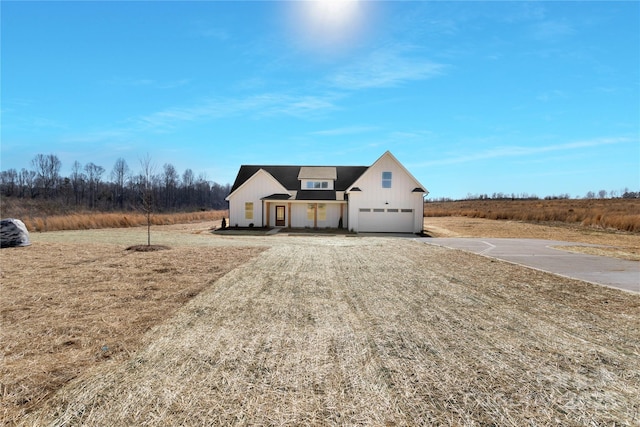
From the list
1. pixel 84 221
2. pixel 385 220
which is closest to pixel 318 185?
pixel 385 220

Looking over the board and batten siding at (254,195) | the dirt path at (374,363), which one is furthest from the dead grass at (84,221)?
the dirt path at (374,363)

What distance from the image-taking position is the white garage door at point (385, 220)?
28125 millimetres

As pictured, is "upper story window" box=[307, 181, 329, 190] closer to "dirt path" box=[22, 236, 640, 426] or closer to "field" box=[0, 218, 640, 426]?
"field" box=[0, 218, 640, 426]

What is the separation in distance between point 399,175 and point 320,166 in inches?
348

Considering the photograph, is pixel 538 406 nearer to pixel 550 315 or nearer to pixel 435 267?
pixel 550 315

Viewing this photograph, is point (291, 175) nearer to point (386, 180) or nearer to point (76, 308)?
point (386, 180)

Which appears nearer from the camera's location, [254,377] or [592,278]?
[254,377]

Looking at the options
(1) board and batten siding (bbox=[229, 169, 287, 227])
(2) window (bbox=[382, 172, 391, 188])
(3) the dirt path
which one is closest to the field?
(3) the dirt path

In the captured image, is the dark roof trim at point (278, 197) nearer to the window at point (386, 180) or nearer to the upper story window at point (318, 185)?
the upper story window at point (318, 185)

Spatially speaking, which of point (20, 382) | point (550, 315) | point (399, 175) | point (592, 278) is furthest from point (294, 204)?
point (20, 382)

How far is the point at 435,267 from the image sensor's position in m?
11.0

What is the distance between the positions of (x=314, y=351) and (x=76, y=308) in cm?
440

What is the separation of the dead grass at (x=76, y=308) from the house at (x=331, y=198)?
56.4ft

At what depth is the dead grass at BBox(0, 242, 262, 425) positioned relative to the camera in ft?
12.4
